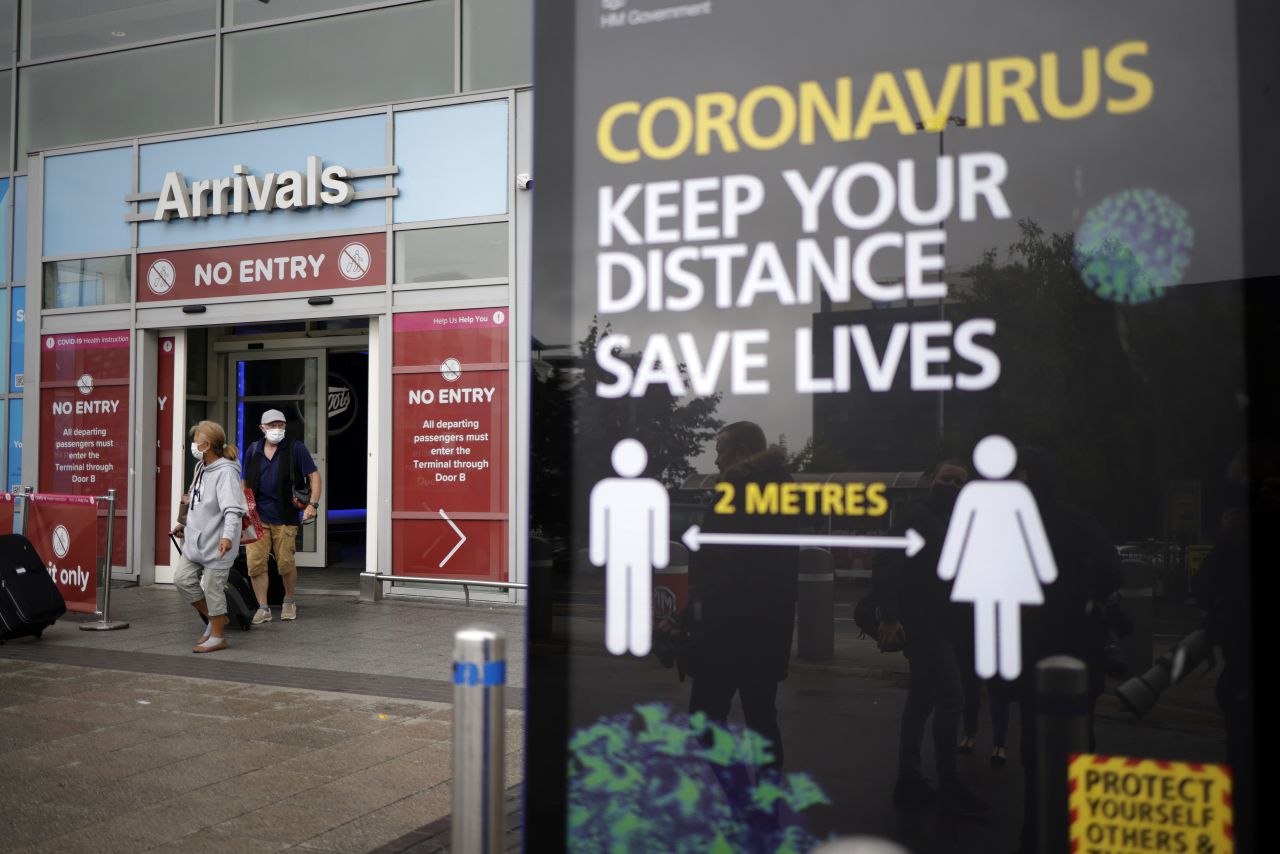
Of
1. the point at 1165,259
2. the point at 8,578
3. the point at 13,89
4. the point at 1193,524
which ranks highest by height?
the point at 13,89

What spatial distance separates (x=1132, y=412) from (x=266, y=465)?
8.52 meters

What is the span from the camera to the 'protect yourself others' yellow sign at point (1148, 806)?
94.7 inches

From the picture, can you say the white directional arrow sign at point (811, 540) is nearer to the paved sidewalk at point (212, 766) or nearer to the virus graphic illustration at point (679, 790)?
the virus graphic illustration at point (679, 790)

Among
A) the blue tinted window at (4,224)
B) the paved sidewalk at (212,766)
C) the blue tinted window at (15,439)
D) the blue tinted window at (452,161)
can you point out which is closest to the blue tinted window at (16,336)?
the blue tinted window at (15,439)

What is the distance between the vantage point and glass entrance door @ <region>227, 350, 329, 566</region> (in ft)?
45.2

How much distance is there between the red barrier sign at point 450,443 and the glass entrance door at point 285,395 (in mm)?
2632

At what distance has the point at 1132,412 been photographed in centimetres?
249

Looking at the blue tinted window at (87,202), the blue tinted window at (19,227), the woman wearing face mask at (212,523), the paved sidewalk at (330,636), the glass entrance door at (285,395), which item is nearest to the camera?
the paved sidewalk at (330,636)

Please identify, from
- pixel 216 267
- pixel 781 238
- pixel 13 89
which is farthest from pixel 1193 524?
pixel 13 89

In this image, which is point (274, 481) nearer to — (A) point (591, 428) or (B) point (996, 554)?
(A) point (591, 428)

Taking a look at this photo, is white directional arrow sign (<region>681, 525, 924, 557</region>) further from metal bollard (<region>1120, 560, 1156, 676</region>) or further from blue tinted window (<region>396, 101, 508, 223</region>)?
blue tinted window (<region>396, 101, 508, 223</region>)

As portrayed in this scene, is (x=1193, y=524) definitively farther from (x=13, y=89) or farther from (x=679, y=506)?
(x=13, y=89)

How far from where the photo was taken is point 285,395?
13.9 meters

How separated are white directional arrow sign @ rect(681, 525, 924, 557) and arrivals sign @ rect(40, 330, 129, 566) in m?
11.4
